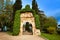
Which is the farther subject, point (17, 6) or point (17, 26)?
point (17, 6)

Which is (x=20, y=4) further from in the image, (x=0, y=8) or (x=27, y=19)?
(x=27, y=19)

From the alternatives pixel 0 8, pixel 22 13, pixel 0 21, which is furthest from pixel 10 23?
pixel 22 13

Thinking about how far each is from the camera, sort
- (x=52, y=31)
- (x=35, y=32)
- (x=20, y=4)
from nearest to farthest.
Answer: (x=35, y=32)
(x=52, y=31)
(x=20, y=4)

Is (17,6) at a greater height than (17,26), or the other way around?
(17,6)

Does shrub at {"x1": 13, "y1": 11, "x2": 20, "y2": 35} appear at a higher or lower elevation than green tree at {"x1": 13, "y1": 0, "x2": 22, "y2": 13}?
lower

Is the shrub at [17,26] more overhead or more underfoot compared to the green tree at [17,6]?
more underfoot

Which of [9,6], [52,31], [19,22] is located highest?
[9,6]

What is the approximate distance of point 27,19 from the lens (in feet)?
84.6

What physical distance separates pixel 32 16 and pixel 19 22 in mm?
2578

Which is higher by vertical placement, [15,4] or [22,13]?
[15,4]

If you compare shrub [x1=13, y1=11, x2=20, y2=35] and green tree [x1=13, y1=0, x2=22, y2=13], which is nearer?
shrub [x1=13, y1=11, x2=20, y2=35]

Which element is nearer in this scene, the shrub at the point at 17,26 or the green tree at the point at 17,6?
the shrub at the point at 17,26

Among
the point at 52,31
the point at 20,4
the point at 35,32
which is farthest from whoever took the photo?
the point at 20,4

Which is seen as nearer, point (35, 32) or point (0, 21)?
point (35, 32)
